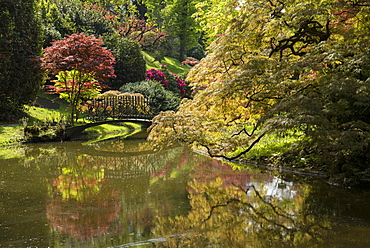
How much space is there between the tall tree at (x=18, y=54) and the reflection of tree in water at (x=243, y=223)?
1222cm

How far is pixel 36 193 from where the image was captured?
23.7ft

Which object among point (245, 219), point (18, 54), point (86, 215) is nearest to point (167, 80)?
point (18, 54)

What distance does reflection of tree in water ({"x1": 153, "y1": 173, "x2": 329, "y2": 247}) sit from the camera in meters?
4.65

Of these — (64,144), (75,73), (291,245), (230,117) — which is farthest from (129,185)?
(75,73)

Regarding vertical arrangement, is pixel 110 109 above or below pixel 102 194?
above

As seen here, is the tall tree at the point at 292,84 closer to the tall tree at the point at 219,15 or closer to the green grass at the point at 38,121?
the tall tree at the point at 219,15

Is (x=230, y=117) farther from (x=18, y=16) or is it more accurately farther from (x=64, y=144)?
(x=18, y=16)

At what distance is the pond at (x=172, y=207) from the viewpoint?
4762mm

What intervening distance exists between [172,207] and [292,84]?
141 inches

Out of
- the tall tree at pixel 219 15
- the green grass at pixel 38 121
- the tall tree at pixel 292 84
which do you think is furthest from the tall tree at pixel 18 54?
the tall tree at pixel 292 84

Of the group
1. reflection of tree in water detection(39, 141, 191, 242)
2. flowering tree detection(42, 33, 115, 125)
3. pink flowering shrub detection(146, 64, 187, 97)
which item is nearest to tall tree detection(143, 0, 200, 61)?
pink flowering shrub detection(146, 64, 187, 97)

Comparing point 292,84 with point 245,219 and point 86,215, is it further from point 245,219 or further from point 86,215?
point 86,215

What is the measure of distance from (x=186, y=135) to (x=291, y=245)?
15.1ft

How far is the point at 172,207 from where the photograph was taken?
6.20 metres
